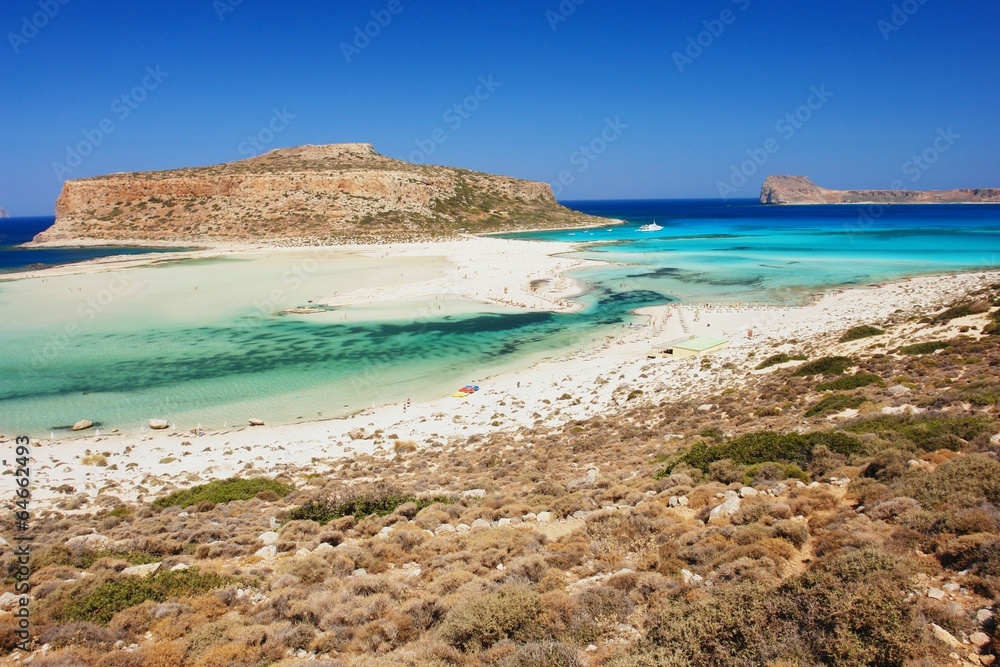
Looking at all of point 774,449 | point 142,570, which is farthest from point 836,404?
point 142,570

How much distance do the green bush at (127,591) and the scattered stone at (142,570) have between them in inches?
6.0

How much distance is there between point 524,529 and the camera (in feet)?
29.3

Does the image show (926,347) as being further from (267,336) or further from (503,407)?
(267,336)

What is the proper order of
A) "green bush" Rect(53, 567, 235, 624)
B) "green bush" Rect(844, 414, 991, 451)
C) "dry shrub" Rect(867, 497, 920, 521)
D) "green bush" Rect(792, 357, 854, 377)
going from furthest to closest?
"green bush" Rect(792, 357, 854, 377), "green bush" Rect(844, 414, 991, 451), "dry shrub" Rect(867, 497, 920, 521), "green bush" Rect(53, 567, 235, 624)

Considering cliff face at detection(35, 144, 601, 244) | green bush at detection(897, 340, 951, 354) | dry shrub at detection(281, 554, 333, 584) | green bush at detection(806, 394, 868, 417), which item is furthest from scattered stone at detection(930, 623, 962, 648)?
cliff face at detection(35, 144, 601, 244)

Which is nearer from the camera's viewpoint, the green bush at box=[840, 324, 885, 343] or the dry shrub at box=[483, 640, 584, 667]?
the dry shrub at box=[483, 640, 584, 667]

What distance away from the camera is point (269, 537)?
9.52 meters

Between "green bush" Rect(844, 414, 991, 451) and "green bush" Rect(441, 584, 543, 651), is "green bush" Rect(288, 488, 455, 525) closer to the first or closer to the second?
"green bush" Rect(441, 584, 543, 651)

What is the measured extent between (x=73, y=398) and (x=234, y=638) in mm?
19925

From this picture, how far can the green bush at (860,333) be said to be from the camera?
21406mm

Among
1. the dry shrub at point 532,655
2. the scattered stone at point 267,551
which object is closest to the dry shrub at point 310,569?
the scattered stone at point 267,551

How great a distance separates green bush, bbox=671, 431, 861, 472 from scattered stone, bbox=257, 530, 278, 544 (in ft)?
24.7

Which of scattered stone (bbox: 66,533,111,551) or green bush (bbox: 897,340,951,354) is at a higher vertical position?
green bush (bbox: 897,340,951,354)

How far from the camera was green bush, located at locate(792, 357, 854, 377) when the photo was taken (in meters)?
17.0
